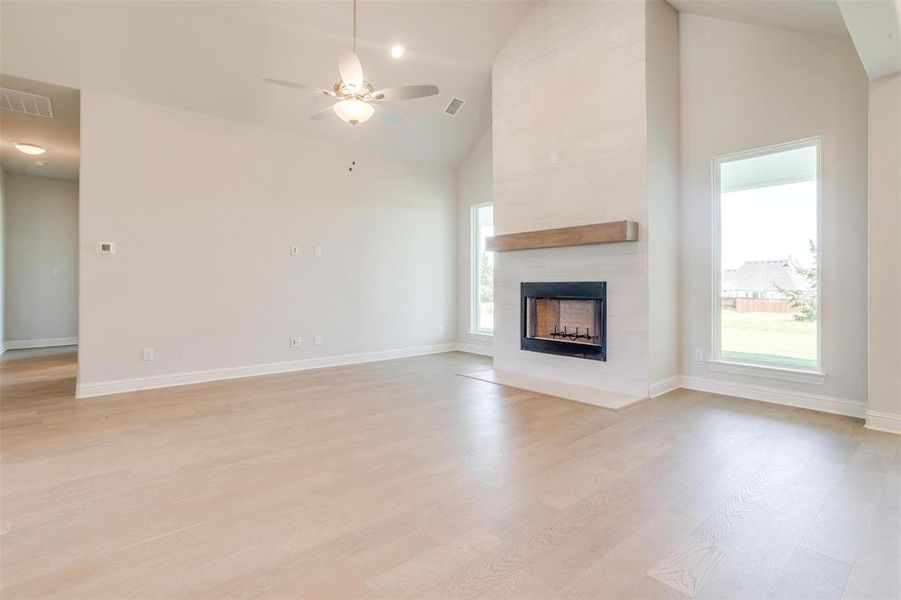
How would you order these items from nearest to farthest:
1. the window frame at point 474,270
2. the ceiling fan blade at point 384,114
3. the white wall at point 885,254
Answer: the white wall at point 885,254 < the ceiling fan blade at point 384,114 < the window frame at point 474,270

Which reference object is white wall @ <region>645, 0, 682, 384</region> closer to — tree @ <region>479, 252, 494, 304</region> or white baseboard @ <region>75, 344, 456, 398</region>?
tree @ <region>479, 252, 494, 304</region>

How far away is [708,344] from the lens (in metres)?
4.48

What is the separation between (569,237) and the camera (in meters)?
4.55

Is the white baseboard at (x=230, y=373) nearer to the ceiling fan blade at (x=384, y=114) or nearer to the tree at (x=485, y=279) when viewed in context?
the tree at (x=485, y=279)

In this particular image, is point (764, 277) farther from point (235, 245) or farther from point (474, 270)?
point (235, 245)

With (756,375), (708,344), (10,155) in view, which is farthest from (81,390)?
(756,375)

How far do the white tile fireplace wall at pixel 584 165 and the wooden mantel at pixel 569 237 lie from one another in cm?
17

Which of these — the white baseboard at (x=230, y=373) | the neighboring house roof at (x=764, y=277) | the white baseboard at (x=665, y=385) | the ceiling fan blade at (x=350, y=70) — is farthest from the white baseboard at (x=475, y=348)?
the ceiling fan blade at (x=350, y=70)

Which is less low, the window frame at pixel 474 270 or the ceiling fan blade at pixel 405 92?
the ceiling fan blade at pixel 405 92

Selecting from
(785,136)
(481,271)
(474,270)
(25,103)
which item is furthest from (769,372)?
(25,103)

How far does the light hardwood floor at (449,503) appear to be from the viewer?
5.35 feet

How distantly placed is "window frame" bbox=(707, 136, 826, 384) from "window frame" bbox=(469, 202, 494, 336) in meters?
3.62

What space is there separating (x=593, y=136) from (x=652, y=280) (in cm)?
161

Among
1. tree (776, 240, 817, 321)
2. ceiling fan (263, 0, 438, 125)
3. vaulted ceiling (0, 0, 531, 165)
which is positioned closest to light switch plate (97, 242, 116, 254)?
vaulted ceiling (0, 0, 531, 165)
